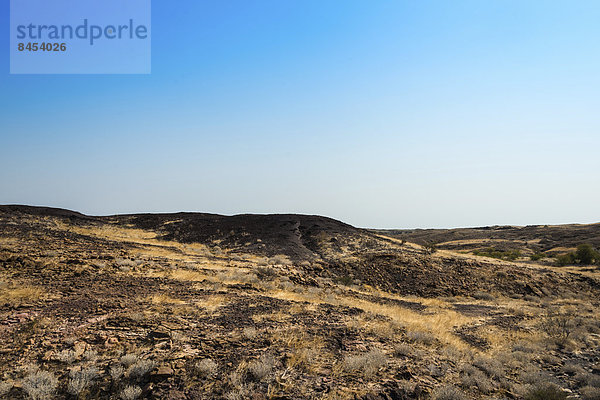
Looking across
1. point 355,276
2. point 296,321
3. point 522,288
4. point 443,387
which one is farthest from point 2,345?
point 522,288

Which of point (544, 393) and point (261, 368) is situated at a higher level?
Answer: point (261, 368)

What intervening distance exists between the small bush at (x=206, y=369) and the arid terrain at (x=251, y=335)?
0.02m

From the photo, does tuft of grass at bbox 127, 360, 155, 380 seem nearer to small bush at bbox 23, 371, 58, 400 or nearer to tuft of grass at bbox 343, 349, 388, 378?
small bush at bbox 23, 371, 58, 400

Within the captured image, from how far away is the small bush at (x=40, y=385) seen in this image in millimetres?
5344

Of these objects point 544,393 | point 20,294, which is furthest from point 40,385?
point 544,393

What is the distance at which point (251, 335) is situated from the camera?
27.9ft

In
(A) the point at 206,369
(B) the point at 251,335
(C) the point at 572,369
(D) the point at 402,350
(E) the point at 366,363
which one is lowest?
(C) the point at 572,369

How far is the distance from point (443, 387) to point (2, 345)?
10107 mm

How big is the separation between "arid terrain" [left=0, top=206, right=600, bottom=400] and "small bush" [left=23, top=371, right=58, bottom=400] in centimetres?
3

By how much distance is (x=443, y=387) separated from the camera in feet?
23.6

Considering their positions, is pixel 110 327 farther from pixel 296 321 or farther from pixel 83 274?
pixel 83 274

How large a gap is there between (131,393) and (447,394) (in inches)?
253

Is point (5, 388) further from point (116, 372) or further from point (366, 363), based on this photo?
point (366, 363)

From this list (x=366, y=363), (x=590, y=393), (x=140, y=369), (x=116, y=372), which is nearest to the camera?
(x=116, y=372)
